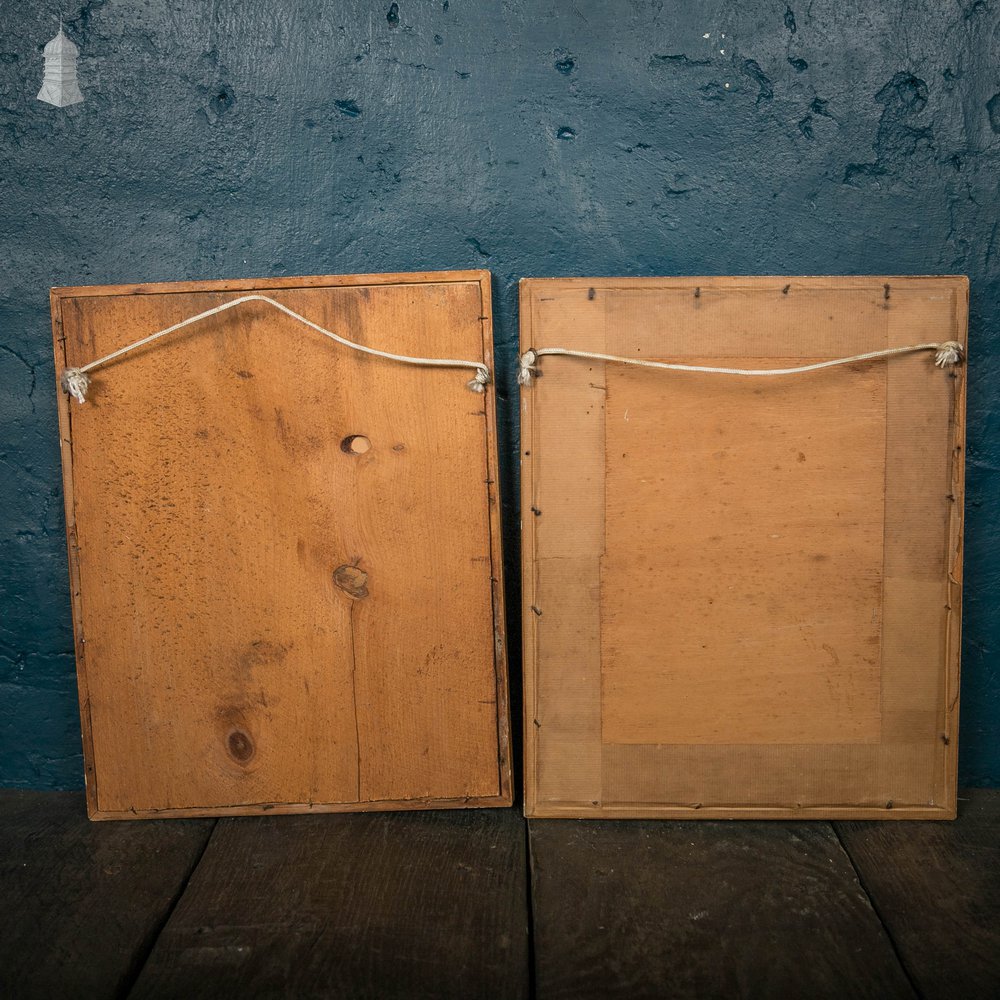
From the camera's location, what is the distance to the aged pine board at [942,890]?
1.07 meters

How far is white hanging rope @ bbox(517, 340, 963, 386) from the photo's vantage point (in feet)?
4.24

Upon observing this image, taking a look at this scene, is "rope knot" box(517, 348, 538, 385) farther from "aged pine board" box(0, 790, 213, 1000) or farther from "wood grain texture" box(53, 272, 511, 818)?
"aged pine board" box(0, 790, 213, 1000)

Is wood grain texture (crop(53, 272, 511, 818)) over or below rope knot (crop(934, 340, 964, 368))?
below

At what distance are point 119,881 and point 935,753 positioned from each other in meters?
1.39

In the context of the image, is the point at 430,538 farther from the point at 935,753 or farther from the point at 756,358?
the point at 935,753

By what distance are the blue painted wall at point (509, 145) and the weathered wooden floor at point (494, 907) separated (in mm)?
688

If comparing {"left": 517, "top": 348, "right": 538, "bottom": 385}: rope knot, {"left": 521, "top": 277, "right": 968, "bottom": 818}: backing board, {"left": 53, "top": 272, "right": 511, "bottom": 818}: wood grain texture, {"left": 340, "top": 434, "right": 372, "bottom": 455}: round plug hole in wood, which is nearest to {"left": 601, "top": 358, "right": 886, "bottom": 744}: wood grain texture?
{"left": 521, "top": 277, "right": 968, "bottom": 818}: backing board

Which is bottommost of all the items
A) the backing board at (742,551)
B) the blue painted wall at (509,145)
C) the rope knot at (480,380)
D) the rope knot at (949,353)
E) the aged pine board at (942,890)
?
the aged pine board at (942,890)

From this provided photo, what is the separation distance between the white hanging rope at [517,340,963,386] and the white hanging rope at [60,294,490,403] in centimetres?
7

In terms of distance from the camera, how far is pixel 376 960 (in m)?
1.09

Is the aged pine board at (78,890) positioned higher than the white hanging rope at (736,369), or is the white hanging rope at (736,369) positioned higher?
the white hanging rope at (736,369)

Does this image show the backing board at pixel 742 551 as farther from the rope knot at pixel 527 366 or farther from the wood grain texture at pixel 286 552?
the wood grain texture at pixel 286 552

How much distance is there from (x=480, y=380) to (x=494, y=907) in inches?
32.5

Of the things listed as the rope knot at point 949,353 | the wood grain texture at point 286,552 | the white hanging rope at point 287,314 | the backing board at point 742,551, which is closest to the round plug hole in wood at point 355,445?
the wood grain texture at point 286,552
